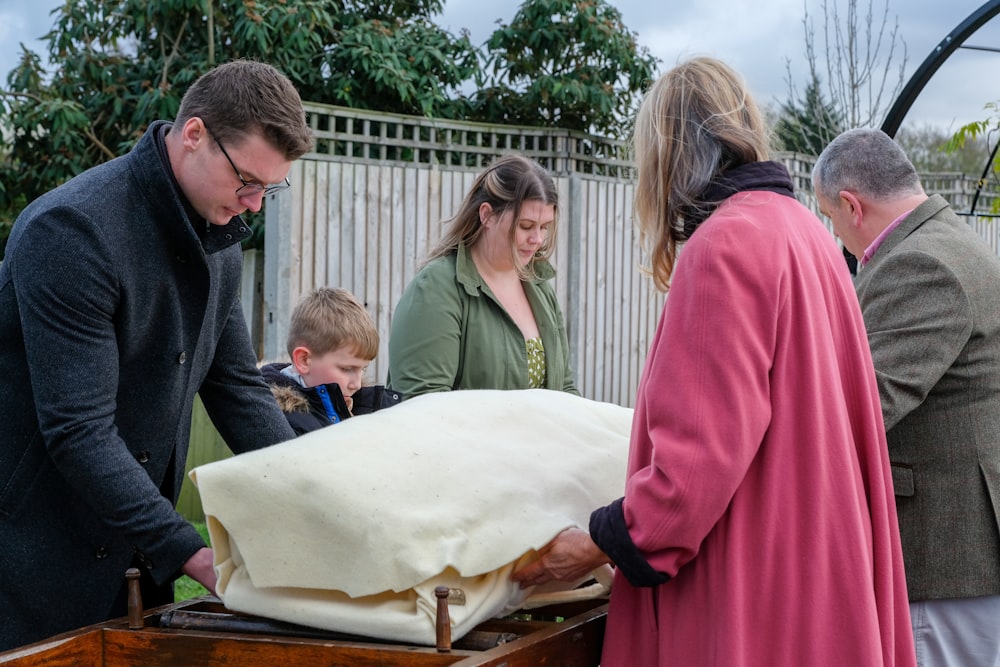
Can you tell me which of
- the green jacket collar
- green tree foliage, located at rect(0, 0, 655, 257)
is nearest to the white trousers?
the green jacket collar

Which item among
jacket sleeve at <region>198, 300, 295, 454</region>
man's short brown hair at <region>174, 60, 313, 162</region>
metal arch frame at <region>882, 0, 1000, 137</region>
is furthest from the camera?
metal arch frame at <region>882, 0, 1000, 137</region>

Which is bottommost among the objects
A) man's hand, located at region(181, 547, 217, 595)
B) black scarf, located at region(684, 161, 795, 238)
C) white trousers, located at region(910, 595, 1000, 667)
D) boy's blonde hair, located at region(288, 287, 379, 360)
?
white trousers, located at region(910, 595, 1000, 667)

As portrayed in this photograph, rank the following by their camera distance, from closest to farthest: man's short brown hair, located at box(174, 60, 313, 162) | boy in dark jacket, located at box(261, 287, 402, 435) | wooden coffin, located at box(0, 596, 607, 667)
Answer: wooden coffin, located at box(0, 596, 607, 667)
man's short brown hair, located at box(174, 60, 313, 162)
boy in dark jacket, located at box(261, 287, 402, 435)

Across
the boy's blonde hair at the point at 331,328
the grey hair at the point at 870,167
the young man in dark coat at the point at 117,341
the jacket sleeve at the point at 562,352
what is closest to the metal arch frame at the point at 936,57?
the grey hair at the point at 870,167

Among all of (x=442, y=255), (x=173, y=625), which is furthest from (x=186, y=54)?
(x=173, y=625)

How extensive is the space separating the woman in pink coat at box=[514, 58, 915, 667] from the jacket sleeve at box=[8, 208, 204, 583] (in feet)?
2.47

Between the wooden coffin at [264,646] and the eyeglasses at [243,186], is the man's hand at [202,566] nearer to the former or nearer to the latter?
the wooden coffin at [264,646]

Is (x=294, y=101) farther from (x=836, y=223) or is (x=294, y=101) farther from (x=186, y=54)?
(x=186, y=54)

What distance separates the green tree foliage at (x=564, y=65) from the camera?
963 centimetres

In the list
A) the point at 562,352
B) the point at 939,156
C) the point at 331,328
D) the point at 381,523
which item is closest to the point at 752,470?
the point at 381,523

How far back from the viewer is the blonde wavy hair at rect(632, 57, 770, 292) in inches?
75.5

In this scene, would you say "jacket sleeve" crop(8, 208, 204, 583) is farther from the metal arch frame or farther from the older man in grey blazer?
the metal arch frame

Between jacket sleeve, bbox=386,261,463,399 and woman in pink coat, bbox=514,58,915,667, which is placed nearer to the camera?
woman in pink coat, bbox=514,58,915,667

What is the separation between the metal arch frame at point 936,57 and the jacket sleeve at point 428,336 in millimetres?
2738
